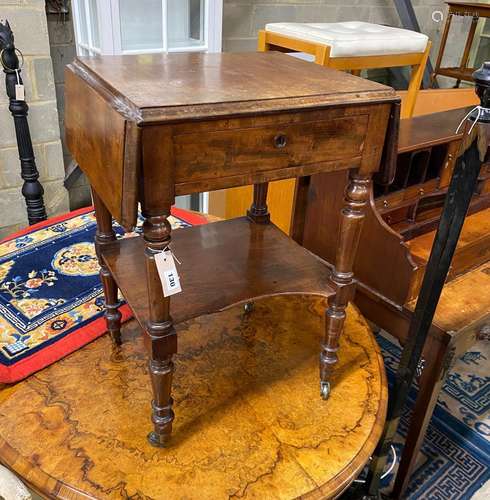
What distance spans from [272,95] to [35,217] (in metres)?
1.53

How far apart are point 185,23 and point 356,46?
81 cm

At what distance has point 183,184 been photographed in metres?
0.74

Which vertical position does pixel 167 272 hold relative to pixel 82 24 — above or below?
below

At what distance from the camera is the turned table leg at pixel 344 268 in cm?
93

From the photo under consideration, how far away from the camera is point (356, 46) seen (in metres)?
1.68

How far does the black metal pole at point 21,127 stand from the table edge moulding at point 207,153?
36.0 inches

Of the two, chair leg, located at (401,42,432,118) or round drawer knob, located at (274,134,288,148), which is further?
chair leg, located at (401,42,432,118)

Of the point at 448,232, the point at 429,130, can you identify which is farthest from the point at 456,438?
the point at 448,232

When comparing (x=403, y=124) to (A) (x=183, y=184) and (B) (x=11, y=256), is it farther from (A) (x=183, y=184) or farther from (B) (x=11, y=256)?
(B) (x=11, y=256)

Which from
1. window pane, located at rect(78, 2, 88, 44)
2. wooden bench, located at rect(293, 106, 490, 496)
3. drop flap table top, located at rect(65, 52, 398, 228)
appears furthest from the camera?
window pane, located at rect(78, 2, 88, 44)

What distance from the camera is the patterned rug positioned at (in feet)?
3.84

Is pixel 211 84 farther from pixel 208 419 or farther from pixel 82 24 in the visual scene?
pixel 82 24

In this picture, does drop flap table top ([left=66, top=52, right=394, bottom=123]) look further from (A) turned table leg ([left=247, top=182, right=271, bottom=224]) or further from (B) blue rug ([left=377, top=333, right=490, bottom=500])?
(B) blue rug ([left=377, top=333, right=490, bottom=500])

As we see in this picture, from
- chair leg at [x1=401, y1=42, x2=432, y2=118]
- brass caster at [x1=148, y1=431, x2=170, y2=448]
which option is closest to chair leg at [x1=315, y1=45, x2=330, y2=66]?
chair leg at [x1=401, y1=42, x2=432, y2=118]
